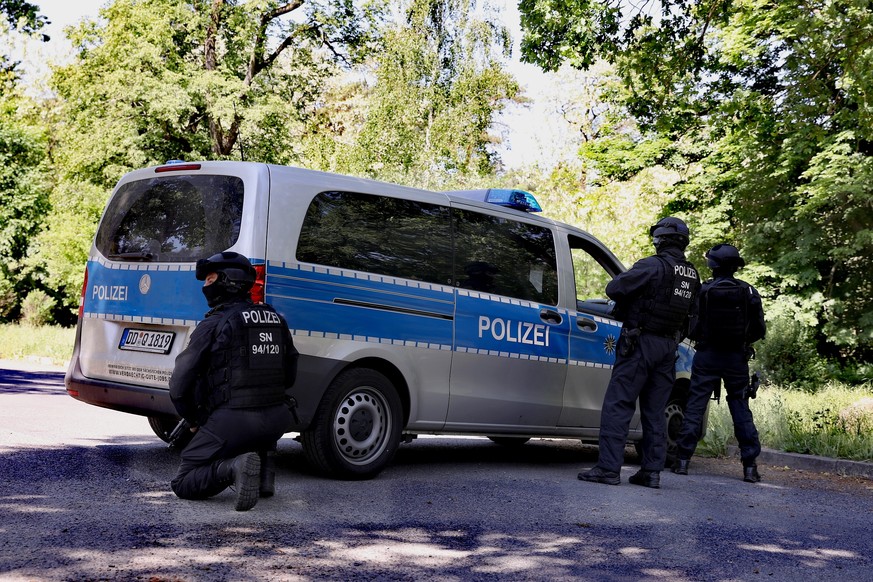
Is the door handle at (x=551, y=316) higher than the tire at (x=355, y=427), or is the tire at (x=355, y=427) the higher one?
the door handle at (x=551, y=316)

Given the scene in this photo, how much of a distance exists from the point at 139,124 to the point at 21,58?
17.3m

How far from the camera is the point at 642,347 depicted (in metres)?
7.43

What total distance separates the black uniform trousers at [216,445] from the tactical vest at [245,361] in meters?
0.07

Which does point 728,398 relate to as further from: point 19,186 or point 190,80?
point 19,186

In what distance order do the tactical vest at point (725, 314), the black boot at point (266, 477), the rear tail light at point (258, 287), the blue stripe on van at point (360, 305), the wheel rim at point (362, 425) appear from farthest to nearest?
the tactical vest at point (725, 314)
the wheel rim at point (362, 425)
the blue stripe on van at point (360, 305)
the rear tail light at point (258, 287)
the black boot at point (266, 477)

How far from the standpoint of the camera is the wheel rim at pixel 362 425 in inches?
255

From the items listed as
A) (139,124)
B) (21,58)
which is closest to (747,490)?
(139,124)

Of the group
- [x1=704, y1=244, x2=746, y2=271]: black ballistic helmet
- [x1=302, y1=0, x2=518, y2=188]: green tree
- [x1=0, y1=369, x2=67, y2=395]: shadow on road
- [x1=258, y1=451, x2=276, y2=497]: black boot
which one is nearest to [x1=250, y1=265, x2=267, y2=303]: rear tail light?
[x1=258, y1=451, x2=276, y2=497]: black boot

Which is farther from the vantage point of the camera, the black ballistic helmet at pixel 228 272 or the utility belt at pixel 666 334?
the utility belt at pixel 666 334

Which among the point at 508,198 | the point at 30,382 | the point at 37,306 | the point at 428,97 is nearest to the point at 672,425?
the point at 508,198

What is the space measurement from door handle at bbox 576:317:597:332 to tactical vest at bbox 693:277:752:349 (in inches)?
35.4

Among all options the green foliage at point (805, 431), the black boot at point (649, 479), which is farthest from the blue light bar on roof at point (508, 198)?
the green foliage at point (805, 431)

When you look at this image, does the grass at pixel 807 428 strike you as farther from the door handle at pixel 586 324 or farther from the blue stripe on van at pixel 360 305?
the blue stripe on van at pixel 360 305

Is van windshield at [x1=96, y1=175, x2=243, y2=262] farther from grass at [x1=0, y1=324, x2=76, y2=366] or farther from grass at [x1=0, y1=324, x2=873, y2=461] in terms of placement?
grass at [x1=0, y1=324, x2=76, y2=366]
